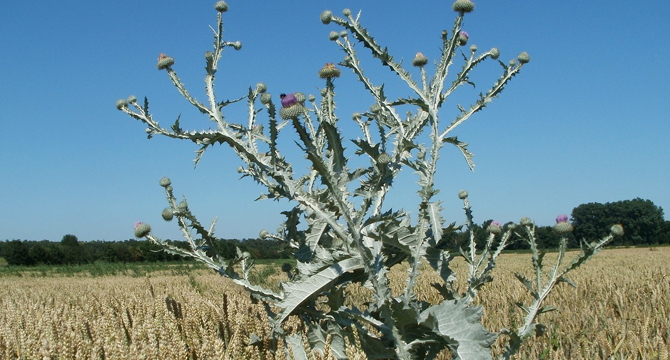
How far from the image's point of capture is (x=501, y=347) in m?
3.97

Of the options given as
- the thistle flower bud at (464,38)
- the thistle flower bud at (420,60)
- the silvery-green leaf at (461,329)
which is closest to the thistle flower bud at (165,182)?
the thistle flower bud at (420,60)

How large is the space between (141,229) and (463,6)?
239cm

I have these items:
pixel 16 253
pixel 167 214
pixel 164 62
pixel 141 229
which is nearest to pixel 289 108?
pixel 164 62

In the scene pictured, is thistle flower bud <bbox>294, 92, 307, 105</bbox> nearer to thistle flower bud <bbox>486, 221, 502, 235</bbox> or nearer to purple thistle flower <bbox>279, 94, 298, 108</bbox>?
purple thistle flower <bbox>279, 94, 298, 108</bbox>

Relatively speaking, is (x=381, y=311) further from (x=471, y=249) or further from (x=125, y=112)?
(x=125, y=112)

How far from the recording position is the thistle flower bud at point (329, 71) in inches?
125

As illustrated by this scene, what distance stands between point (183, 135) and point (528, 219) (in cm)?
207

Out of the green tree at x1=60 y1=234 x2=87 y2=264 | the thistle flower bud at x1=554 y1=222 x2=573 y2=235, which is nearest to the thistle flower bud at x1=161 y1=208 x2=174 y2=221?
the thistle flower bud at x1=554 y1=222 x2=573 y2=235

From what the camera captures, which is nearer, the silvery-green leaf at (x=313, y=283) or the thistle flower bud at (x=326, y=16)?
the silvery-green leaf at (x=313, y=283)

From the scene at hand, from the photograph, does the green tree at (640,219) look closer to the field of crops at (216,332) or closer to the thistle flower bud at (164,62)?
the field of crops at (216,332)

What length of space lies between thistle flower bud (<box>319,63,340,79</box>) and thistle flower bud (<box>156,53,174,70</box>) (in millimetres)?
886

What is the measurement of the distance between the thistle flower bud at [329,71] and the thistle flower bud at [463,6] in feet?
2.48

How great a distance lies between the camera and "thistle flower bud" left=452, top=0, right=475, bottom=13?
2887 millimetres

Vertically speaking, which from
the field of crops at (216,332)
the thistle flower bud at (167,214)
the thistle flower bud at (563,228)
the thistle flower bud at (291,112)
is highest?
the thistle flower bud at (291,112)
